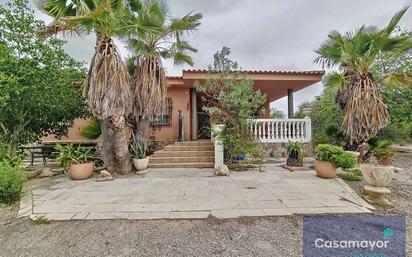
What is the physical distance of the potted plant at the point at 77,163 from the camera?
672cm

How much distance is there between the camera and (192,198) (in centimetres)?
473

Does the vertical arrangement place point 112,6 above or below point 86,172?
above

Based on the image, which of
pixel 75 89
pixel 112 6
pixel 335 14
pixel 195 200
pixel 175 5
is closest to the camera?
pixel 195 200

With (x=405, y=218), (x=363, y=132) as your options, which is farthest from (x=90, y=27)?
(x=363, y=132)

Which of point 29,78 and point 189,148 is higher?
point 29,78

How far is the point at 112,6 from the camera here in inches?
244

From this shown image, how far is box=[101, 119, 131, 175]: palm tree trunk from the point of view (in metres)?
6.88

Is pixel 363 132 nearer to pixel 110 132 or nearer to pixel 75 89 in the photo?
pixel 110 132

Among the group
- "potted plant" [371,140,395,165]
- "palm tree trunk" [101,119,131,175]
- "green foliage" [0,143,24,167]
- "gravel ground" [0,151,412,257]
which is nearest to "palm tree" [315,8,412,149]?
"potted plant" [371,140,395,165]

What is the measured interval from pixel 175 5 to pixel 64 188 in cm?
651

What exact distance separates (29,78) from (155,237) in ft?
20.9

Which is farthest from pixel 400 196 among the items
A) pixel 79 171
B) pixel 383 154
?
pixel 79 171

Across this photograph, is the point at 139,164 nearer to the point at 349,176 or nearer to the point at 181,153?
the point at 181,153

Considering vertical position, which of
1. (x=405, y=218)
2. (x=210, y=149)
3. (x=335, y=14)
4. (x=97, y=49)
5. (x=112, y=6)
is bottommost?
(x=405, y=218)
